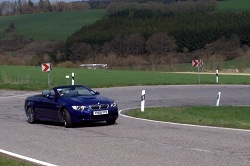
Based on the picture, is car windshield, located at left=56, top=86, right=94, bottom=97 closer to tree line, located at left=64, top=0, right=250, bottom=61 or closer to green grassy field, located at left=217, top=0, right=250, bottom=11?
tree line, located at left=64, top=0, right=250, bottom=61

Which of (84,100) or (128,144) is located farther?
(84,100)

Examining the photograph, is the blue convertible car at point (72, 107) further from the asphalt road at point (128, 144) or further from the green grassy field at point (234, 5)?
the green grassy field at point (234, 5)

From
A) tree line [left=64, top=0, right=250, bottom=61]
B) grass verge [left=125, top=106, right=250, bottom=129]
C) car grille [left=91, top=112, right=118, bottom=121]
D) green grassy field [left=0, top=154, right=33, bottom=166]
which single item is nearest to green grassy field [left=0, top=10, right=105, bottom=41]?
tree line [left=64, top=0, right=250, bottom=61]

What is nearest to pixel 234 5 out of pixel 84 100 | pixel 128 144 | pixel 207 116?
pixel 207 116

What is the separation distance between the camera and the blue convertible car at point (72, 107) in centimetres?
1855

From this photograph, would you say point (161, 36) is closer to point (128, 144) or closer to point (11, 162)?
point (128, 144)

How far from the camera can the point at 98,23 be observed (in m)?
126

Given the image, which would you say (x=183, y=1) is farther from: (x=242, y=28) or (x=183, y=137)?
(x=183, y=137)

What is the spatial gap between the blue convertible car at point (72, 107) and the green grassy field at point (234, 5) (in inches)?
4445

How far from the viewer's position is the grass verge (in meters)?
18.3

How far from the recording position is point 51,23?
13500cm

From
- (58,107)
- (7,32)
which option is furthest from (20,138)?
(7,32)

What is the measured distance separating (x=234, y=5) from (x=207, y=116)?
11479 centimetres

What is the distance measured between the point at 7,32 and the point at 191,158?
116 meters
